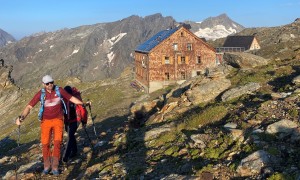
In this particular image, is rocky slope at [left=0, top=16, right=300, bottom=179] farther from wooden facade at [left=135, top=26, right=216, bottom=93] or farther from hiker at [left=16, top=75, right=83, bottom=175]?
wooden facade at [left=135, top=26, right=216, bottom=93]

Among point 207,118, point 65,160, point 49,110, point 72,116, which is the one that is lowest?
point 65,160

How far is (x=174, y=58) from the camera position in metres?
55.3

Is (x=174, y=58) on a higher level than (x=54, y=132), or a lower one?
higher

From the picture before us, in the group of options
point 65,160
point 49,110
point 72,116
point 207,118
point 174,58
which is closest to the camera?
point 49,110

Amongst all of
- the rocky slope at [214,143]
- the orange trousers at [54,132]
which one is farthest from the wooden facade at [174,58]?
the orange trousers at [54,132]

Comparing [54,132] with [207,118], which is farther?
[207,118]

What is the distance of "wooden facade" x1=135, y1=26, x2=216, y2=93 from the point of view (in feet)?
179

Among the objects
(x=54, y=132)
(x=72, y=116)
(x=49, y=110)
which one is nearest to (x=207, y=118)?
(x=72, y=116)

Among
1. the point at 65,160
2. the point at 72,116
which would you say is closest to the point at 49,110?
the point at 72,116

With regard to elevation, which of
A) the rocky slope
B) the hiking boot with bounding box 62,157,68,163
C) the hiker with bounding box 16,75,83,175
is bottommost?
the hiking boot with bounding box 62,157,68,163

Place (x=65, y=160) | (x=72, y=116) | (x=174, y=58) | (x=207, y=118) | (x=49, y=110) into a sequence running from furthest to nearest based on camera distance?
(x=174, y=58) < (x=207, y=118) < (x=65, y=160) < (x=72, y=116) < (x=49, y=110)

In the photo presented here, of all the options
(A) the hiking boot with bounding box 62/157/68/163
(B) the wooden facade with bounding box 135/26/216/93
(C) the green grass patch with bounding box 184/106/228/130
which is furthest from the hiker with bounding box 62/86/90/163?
(B) the wooden facade with bounding box 135/26/216/93

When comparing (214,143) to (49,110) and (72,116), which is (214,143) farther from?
(72,116)

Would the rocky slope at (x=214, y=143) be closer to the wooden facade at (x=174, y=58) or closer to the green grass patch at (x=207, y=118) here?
the green grass patch at (x=207, y=118)
